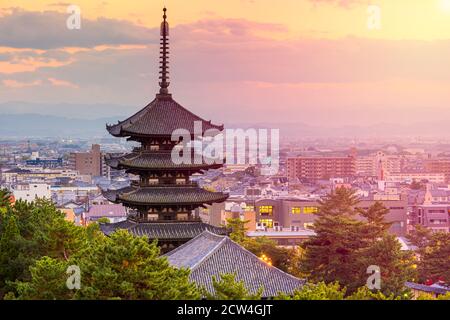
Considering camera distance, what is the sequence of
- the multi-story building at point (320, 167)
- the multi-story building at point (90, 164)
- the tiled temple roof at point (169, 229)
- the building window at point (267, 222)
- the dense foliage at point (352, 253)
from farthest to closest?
1. the multi-story building at point (90, 164)
2. the multi-story building at point (320, 167)
3. the building window at point (267, 222)
4. the dense foliage at point (352, 253)
5. the tiled temple roof at point (169, 229)

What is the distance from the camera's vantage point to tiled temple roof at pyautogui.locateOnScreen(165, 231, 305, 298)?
21.5 metres

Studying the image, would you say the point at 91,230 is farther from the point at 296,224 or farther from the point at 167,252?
the point at 296,224

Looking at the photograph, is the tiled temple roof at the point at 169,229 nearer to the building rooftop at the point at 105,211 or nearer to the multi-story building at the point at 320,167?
the building rooftop at the point at 105,211

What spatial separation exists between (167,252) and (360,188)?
71.7 metres

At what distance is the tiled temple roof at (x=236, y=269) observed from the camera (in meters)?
21.5

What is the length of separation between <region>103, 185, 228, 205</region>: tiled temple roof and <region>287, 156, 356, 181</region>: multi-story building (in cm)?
10044

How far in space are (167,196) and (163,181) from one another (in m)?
0.75

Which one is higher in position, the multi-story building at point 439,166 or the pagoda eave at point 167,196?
the pagoda eave at point 167,196

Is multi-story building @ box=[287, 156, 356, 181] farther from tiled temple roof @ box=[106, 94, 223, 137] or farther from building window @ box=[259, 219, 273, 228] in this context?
tiled temple roof @ box=[106, 94, 223, 137]

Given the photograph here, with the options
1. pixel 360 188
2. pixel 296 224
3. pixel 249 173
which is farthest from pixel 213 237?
pixel 249 173

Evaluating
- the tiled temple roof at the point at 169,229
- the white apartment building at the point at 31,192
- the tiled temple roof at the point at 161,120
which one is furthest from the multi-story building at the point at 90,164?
the tiled temple roof at the point at 169,229

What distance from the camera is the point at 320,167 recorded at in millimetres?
130000

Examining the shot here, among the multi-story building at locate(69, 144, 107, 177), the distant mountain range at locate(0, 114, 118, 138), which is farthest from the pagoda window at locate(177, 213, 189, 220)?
the multi-story building at locate(69, 144, 107, 177)
